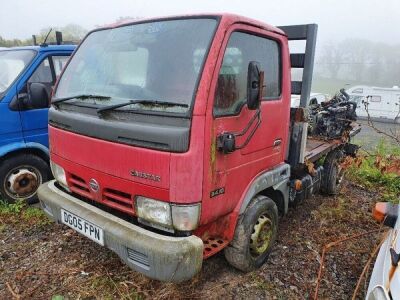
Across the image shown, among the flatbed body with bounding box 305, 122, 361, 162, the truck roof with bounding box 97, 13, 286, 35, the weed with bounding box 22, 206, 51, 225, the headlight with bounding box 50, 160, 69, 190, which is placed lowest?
the weed with bounding box 22, 206, 51, 225

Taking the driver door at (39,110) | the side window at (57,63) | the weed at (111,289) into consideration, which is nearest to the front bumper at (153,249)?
the weed at (111,289)

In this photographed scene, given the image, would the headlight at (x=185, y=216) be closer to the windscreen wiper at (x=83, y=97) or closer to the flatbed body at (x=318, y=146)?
the windscreen wiper at (x=83, y=97)

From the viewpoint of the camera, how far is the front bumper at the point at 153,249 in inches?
86.9

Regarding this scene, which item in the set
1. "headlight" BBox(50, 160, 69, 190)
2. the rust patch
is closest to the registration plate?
"headlight" BBox(50, 160, 69, 190)

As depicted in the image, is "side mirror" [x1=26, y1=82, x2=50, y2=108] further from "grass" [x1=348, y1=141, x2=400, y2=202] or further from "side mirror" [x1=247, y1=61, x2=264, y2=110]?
"grass" [x1=348, y1=141, x2=400, y2=202]

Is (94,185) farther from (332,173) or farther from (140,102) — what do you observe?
(332,173)

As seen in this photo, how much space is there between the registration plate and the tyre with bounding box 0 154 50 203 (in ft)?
6.08

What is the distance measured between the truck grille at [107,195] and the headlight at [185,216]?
393 mm

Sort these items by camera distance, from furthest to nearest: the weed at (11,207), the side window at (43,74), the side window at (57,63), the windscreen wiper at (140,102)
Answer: the side window at (57,63), the side window at (43,74), the weed at (11,207), the windscreen wiper at (140,102)

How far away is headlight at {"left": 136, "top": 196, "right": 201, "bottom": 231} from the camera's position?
226 cm

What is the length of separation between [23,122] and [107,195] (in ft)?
7.71

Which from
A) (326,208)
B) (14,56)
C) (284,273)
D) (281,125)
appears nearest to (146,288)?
(284,273)

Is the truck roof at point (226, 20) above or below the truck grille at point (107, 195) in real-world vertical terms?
above

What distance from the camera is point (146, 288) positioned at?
113 inches
